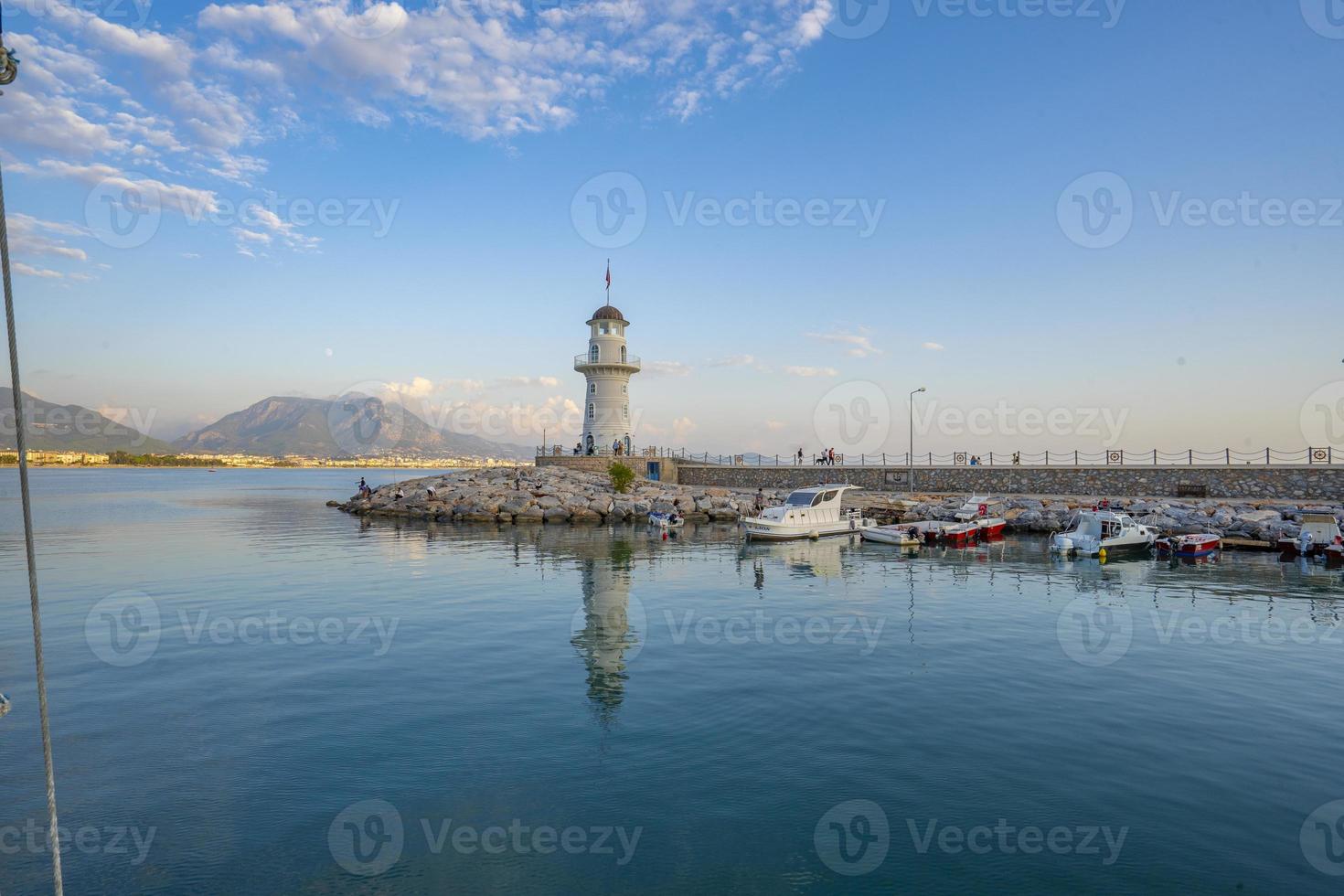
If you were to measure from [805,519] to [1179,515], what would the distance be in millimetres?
20842

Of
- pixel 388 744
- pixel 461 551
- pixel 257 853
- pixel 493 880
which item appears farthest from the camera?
pixel 461 551

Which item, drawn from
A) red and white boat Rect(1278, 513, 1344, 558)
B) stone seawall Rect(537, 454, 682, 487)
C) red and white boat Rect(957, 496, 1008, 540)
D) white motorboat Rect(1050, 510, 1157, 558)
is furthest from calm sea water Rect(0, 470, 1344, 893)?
stone seawall Rect(537, 454, 682, 487)

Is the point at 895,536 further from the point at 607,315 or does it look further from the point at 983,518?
the point at 607,315

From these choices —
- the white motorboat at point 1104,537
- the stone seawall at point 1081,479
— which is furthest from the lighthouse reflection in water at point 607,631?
the stone seawall at point 1081,479

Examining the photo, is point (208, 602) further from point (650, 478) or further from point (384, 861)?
point (650, 478)

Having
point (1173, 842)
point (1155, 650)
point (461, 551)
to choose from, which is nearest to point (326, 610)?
point (461, 551)

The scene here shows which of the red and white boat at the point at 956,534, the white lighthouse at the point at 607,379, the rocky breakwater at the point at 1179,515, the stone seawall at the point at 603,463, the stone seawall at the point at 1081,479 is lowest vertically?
the red and white boat at the point at 956,534

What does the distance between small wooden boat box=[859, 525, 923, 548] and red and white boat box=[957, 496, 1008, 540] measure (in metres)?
4.23

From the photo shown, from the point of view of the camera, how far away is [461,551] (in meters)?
35.4

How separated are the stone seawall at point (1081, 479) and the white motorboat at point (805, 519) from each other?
20018 mm

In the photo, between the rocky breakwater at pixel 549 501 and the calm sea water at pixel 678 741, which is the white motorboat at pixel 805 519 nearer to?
the rocky breakwater at pixel 549 501

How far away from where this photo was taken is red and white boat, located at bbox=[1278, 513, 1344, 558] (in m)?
32.1

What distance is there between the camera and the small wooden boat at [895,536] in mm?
38438

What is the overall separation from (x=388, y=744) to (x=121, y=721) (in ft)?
17.0
